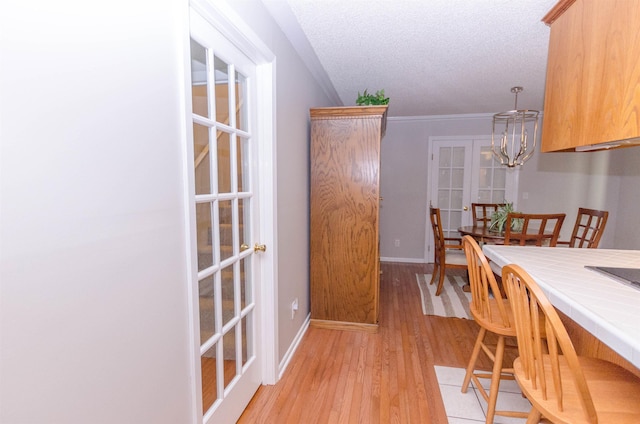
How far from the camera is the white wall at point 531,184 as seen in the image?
153 inches

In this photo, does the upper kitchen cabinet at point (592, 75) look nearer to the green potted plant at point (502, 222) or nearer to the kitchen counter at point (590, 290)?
the kitchen counter at point (590, 290)

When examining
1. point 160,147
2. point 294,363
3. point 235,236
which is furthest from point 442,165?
point 160,147

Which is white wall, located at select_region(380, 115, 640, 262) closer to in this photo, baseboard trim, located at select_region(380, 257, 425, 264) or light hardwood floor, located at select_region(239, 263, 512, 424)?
baseboard trim, located at select_region(380, 257, 425, 264)

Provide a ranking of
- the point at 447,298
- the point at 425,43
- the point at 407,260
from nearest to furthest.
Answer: the point at 425,43, the point at 447,298, the point at 407,260

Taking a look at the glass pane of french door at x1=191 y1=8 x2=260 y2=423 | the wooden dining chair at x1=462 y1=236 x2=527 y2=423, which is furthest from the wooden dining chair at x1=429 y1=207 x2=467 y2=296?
the glass pane of french door at x1=191 y1=8 x2=260 y2=423

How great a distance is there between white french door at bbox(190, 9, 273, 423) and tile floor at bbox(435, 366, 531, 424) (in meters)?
1.13

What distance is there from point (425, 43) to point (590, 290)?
1895mm

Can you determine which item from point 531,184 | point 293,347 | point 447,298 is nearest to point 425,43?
point 293,347

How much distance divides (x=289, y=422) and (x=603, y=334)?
1.47 metres

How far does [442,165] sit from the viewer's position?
16.3 feet

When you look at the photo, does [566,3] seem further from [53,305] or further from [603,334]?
[53,305]

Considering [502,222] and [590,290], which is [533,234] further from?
[590,290]

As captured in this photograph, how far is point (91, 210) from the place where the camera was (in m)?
0.78

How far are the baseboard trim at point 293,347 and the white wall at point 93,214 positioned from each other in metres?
0.98
